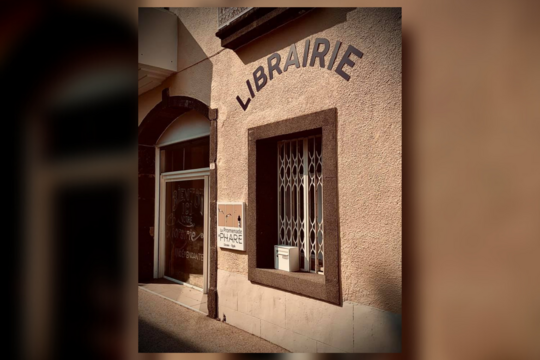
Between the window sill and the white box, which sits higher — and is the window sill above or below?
below

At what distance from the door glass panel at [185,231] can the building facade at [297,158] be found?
18 centimetres

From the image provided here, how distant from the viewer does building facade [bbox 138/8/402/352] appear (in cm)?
283

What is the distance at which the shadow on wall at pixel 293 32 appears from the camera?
10.1 feet

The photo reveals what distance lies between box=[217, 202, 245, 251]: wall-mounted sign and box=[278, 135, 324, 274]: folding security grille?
0.38m

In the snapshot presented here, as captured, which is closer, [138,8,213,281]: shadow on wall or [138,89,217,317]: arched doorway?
[138,8,213,281]: shadow on wall

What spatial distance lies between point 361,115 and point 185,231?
126 inches

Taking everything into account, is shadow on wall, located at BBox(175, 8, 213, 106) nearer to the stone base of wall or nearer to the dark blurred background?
the dark blurred background

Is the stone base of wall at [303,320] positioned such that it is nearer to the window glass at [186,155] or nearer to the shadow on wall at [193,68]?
the window glass at [186,155]

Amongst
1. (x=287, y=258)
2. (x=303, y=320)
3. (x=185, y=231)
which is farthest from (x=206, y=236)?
(x=303, y=320)

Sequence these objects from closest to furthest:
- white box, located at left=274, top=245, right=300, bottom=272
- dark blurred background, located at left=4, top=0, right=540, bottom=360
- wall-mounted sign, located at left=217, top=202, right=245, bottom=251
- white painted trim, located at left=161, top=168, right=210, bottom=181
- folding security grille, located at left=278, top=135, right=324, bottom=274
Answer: dark blurred background, located at left=4, top=0, right=540, bottom=360 < folding security grille, located at left=278, top=135, right=324, bottom=274 < white box, located at left=274, top=245, right=300, bottom=272 < wall-mounted sign, located at left=217, top=202, right=245, bottom=251 < white painted trim, located at left=161, top=168, right=210, bottom=181

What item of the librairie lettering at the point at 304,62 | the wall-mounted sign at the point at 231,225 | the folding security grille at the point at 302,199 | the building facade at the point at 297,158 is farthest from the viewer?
the wall-mounted sign at the point at 231,225

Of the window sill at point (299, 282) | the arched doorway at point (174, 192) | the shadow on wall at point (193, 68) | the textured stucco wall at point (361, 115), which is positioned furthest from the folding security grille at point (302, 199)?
the arched doorway at point (174, 192)

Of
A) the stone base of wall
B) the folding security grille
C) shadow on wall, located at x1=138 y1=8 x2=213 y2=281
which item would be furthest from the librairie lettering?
the stone base of wall

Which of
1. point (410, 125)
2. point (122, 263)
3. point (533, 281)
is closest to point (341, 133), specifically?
point (410, 125)
